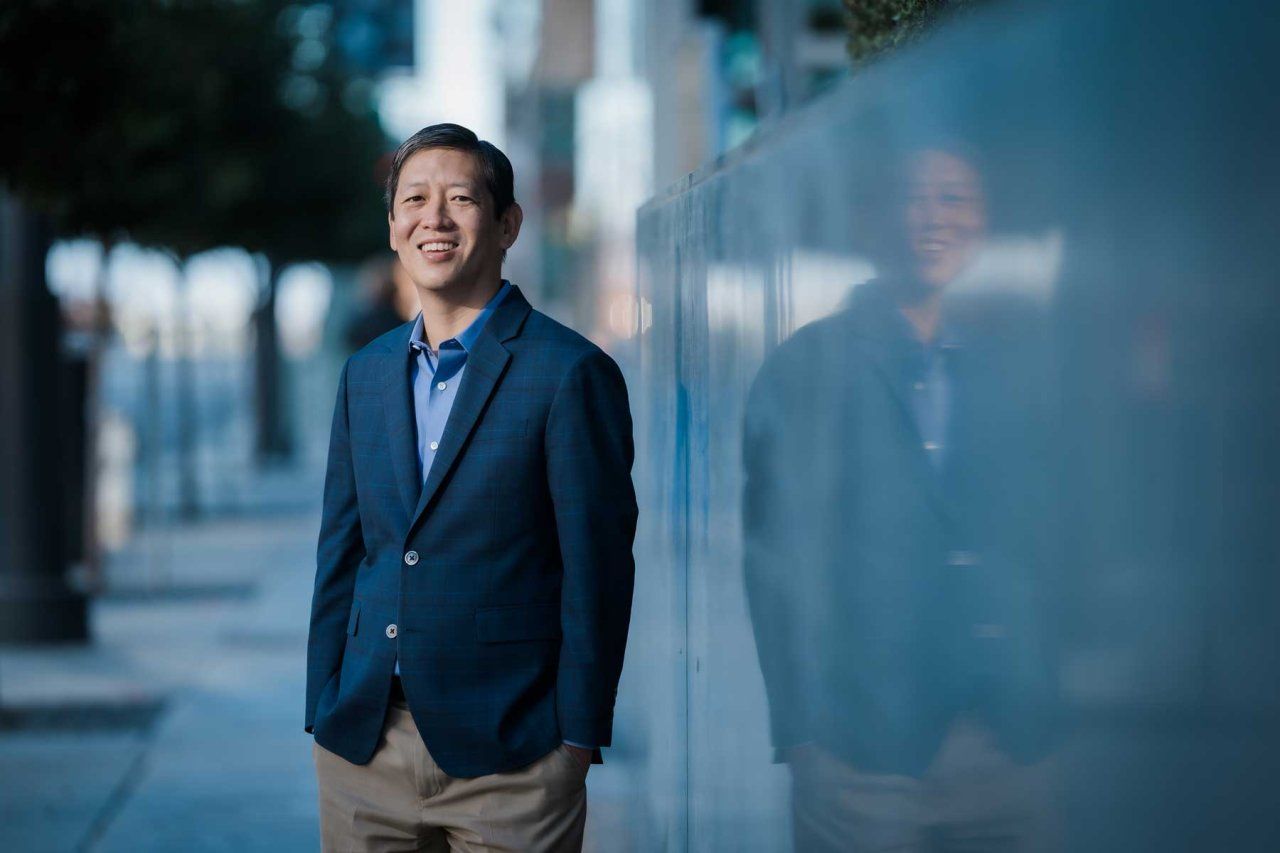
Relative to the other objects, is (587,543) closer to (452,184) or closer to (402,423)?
(402,423)

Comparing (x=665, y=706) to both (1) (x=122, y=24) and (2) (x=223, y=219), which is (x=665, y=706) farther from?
(2) (x=223, y=219)

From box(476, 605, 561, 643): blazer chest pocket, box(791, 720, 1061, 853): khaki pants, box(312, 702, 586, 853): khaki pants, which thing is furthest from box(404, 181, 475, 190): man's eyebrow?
box(791, 720, 1061, 853): khaki pants

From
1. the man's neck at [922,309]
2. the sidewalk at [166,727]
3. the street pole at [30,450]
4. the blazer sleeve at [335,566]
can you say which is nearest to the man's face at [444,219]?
the blazer sleeve at [335,566]

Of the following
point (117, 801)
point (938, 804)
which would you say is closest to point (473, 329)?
point (938, 804)

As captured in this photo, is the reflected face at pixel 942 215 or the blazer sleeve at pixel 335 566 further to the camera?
the blazer sleeve at pixel 335 566

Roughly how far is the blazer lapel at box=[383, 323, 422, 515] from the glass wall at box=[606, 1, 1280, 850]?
49 cm

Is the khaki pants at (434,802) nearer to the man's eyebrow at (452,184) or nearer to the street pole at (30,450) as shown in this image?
the man's eyebrow at (452,184)

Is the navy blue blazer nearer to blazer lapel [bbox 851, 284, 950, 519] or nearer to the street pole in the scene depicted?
blazer lapel [bbox 851, 284, 950, 519]

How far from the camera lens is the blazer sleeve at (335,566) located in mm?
2746

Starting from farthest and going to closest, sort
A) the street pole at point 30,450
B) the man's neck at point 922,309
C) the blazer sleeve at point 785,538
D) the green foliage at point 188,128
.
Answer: the street pole at point 30,450 < the green foliage at point 188,128 < the blazer sleeve at point 785,538 < the man's neck at point 922,309

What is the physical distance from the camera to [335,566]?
2777mm

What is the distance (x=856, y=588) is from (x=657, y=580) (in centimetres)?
152

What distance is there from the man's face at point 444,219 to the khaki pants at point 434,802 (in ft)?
2.20

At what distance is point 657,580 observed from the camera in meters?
3.51
